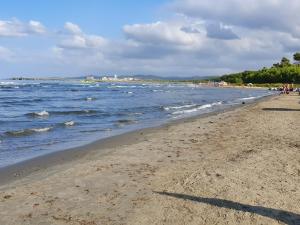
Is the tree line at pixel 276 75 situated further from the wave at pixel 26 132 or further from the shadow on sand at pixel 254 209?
the shadow on sand at pixel 254 209

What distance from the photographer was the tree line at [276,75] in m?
133

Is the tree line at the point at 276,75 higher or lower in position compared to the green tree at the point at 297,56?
lower

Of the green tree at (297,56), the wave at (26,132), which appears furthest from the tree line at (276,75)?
the wave at (26,132)

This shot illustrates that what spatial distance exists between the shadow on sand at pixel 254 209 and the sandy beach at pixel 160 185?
2 cm

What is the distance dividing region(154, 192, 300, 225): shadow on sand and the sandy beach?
15mm

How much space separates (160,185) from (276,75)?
13685 cm

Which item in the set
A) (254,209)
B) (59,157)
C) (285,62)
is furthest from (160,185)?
(285,62)

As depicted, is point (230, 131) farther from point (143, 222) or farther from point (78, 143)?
point (143, 222)

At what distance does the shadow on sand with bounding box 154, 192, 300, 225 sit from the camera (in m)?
7.24

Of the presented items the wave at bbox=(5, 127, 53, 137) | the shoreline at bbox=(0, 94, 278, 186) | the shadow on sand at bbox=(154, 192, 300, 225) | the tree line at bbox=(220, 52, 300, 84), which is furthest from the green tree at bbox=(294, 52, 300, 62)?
the shadow on sand at bbox=(154, 192, 300, 225)

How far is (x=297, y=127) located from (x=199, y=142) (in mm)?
5613

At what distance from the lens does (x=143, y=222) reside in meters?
7.22

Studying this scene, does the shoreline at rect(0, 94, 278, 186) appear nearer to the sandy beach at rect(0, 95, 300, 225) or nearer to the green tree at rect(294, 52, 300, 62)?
the sandy beach at rect(0, 95, 300, 225)

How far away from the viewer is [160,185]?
9398 mm
